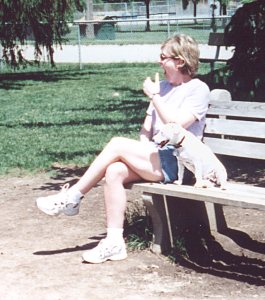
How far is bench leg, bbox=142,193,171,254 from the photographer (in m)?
4.80

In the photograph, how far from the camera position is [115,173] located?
15.4 ft

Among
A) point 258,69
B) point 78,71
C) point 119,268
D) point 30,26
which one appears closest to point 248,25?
point 258,69

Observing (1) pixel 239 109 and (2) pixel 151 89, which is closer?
(2) pixel 151 89

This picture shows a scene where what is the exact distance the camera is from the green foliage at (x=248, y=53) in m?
8.09

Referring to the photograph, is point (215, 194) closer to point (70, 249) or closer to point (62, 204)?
point (62, 204)

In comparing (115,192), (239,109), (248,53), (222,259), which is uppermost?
(248,53)

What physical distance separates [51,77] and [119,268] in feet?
51.3

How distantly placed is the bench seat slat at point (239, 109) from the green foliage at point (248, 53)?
293cm

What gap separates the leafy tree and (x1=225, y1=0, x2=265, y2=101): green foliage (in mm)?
10417

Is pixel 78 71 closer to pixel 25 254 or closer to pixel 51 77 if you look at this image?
pixel 51 77

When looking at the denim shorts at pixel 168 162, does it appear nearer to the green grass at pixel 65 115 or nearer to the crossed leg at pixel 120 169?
the crossed leg at pixel 120 169

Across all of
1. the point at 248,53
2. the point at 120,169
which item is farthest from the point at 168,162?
the point at 248,53

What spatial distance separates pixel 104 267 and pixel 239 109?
1.44 metres

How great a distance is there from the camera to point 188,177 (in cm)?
482
